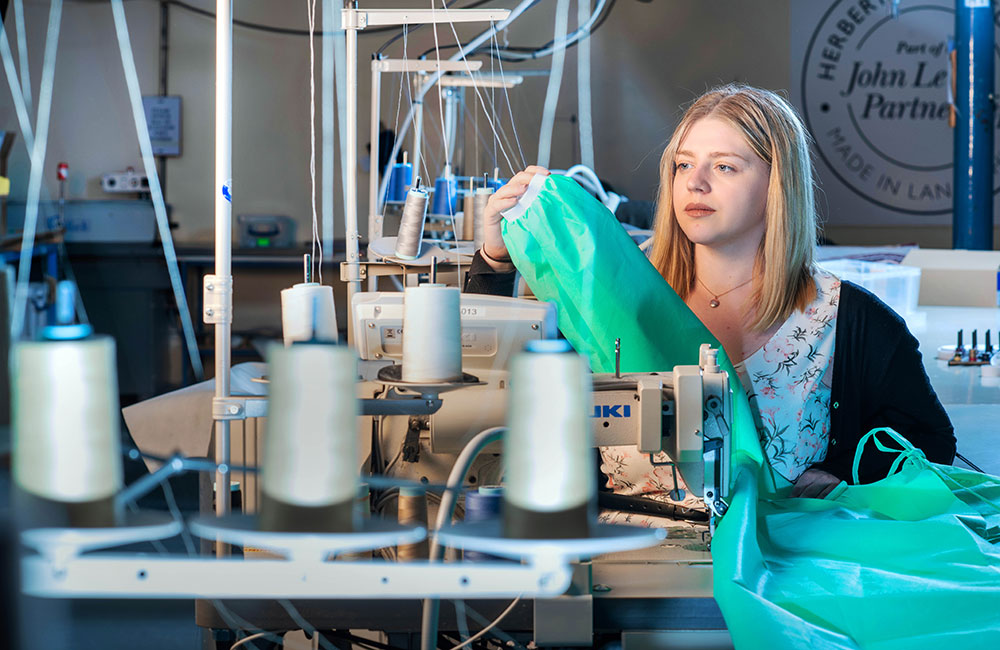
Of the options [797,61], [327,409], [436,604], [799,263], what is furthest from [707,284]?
[797,61]

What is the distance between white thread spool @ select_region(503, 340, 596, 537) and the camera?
596 mm

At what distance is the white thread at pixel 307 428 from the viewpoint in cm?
58

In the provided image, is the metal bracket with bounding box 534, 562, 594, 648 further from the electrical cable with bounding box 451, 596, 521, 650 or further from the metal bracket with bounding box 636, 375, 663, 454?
the metal bracket with bounding box 636, 375, 663, 454

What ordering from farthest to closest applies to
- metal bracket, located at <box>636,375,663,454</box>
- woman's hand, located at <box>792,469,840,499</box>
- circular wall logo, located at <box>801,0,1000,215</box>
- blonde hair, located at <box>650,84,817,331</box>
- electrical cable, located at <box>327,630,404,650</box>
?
circular wall logo, located at <box>801,0,1000,215</box> → blonde hair, located at <box>650,84,817,331</box> → woman's hand, located at <box>792,469,840,499</box> → electrical cable, located at <box>327,630,404,650</box> → metal bracket, located at <box>636,375,663,454</box>

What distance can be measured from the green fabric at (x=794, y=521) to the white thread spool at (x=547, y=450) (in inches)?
16.9

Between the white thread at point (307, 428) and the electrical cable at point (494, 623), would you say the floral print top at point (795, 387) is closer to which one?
the electrical cable at point (494, 623)

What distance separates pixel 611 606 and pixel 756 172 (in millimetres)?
772

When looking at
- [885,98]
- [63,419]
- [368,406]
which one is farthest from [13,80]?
[885,98]

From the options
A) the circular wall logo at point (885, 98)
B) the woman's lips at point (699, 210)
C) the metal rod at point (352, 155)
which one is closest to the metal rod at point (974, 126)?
the circular wall logo at point (885, 98)

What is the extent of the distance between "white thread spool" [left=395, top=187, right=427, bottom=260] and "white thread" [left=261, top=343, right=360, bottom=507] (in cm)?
188

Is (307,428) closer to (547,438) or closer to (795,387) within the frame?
(547,438)

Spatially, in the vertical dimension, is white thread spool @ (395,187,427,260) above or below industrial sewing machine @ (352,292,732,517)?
above

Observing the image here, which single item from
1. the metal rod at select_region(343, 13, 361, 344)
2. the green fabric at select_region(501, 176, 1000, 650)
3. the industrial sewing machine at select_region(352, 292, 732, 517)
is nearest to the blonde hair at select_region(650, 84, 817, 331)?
the green fabric at select_region(501, 176, 1000, 650)

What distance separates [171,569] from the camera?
0.59m
